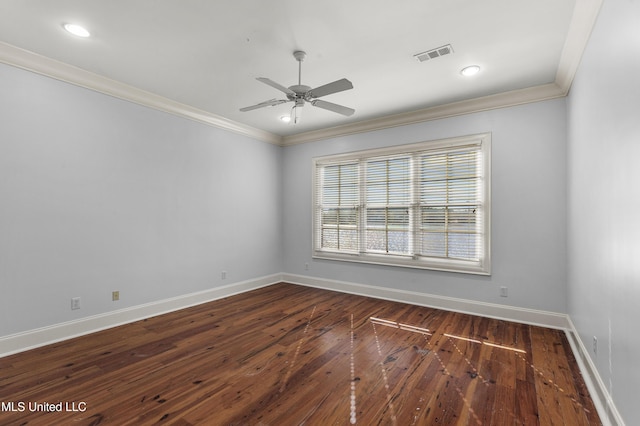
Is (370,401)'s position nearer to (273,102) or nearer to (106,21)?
(273,102)

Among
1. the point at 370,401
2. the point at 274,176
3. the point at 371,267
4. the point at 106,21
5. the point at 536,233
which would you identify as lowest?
the point at 370,401

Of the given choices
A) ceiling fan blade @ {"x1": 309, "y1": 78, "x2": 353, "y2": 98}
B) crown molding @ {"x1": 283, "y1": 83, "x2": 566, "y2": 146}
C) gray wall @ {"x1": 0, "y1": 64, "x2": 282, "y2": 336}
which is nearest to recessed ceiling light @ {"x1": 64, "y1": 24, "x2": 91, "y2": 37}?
gray wall @ {"x1": 0, "y1": 64, "x2": 282, "y2": 336}

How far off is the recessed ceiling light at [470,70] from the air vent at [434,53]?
452mm

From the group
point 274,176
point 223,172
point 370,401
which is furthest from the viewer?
point 274,176

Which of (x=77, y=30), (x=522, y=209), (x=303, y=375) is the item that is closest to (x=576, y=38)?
(x=522, y=209)

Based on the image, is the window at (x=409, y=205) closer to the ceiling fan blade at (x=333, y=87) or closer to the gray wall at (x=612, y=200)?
the gray wall at (x=612, y=200)

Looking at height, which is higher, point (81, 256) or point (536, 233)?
point (536, 233)

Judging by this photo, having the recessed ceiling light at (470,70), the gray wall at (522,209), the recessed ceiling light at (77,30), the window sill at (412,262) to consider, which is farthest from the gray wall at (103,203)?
the recessed ceiling light at (470,70)

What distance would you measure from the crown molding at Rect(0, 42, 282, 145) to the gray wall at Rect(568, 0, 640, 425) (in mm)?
4457

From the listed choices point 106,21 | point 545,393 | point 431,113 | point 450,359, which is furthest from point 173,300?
point 431,113

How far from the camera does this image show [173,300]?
412 centimetres

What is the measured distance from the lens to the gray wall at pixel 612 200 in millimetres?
1483

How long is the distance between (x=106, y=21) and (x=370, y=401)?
3600mm

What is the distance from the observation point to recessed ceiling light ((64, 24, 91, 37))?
2.47m
